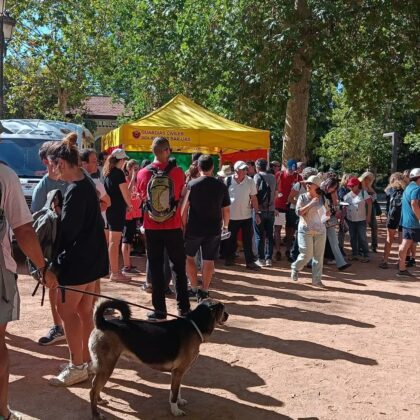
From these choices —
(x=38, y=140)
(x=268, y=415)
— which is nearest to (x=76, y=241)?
(x=268, y=415)

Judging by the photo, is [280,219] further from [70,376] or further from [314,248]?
[70,376]

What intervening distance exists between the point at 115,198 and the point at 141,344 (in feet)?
13.9

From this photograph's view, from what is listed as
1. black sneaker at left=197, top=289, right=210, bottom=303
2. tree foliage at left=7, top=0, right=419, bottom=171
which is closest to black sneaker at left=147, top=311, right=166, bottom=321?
black sneaker at left=197, top=289, right=210, bottom=303

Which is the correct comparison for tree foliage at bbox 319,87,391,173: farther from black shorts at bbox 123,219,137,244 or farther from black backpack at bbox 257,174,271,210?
black shorts at bbox 123,219,137,244

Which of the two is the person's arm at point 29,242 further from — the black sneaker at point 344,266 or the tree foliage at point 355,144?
the tree foliage at point 355,144

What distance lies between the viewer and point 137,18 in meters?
22.6

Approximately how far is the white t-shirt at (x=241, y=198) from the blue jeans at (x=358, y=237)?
2585mm

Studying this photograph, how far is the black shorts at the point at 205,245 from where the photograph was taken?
699cm

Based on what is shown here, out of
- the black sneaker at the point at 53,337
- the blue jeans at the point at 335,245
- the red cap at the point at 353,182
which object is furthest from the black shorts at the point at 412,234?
the black sneaker at the point at 53,337

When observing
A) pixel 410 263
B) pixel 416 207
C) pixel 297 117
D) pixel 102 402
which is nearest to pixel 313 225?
pixel 416 207

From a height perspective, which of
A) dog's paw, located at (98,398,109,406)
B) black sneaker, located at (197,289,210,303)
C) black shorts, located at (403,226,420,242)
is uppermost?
black shorts, located at (403,226,420,242)

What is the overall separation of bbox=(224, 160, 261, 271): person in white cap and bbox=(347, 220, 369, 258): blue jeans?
2352 mm

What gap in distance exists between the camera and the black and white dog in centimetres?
382

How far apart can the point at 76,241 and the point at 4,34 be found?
1008 centimetres
